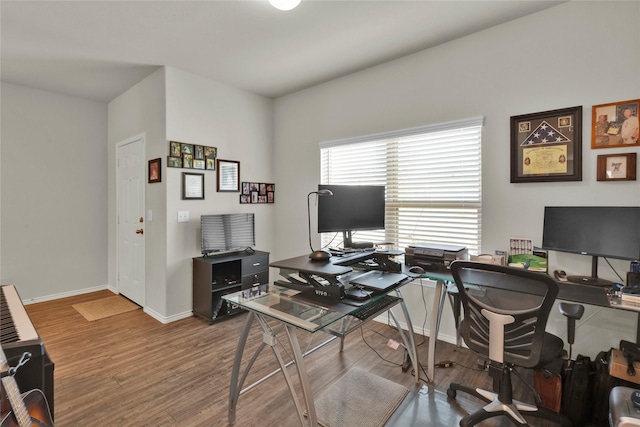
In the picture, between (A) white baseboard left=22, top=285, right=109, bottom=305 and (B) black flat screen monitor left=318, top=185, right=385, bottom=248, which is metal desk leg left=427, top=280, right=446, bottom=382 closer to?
(B) black flat screen monitor left=318, top=185, right=385, bottom=248

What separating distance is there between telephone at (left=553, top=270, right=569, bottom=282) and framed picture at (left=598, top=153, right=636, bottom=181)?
708 mm

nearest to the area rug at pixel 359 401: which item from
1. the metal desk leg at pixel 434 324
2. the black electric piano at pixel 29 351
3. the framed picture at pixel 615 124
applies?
the metal desk leg at pixel 434 324

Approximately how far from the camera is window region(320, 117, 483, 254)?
2.78m

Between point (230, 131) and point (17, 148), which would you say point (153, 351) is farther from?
point (17, 148)

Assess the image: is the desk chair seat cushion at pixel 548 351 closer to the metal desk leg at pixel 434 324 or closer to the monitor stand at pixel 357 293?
the metal desk leg at pixel 434 324

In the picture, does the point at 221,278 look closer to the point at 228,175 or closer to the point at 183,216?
the point at 183,216

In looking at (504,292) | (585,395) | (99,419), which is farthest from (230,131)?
(585,395)

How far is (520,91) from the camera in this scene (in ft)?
8.12

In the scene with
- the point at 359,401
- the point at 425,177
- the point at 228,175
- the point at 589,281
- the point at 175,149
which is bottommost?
the point at 359,401

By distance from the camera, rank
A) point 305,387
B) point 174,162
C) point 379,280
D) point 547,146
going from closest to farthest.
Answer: point 305,387
point 379,280
point 547,146
point 174,162

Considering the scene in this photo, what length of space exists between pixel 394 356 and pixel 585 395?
126 centimetres

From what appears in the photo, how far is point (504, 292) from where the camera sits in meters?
1.67

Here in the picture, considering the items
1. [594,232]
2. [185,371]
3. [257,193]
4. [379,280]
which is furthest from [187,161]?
[594,232]

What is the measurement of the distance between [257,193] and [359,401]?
9.41ft
